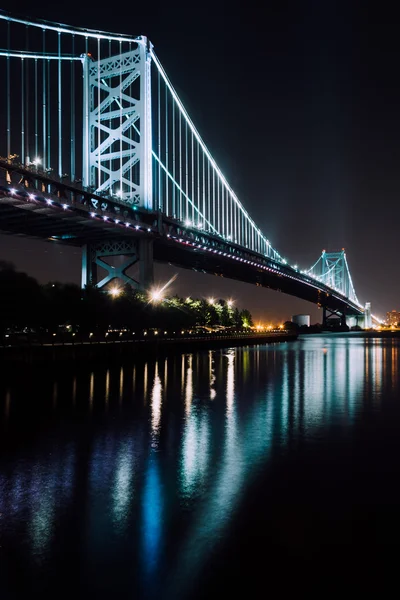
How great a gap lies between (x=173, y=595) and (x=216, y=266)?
204ft

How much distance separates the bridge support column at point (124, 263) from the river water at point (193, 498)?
3062 cm

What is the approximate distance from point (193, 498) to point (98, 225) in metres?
35.9

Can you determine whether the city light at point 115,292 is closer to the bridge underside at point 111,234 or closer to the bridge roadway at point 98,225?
the bridge underside at point 111,234

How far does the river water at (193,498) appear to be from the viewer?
4.69 meters

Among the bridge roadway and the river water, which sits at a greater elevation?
the bridge roadway

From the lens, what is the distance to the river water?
15.4 feet

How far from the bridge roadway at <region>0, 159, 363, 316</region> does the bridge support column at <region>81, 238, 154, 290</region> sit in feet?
1.79

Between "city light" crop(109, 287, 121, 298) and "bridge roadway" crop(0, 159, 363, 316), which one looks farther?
"city light" crop(109, 287, 121, 298)

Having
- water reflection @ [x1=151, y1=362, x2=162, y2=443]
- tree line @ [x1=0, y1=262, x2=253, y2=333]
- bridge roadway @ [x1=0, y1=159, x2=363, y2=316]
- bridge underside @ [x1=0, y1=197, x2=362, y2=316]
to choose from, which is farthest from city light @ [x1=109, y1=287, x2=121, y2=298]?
water reflection @ [x1=151, y1=362, x2=162, y2=443]

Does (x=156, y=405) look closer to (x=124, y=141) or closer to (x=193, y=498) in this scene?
A: (x=193, y=498)

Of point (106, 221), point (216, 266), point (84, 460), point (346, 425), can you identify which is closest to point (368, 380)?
point (346, 425)

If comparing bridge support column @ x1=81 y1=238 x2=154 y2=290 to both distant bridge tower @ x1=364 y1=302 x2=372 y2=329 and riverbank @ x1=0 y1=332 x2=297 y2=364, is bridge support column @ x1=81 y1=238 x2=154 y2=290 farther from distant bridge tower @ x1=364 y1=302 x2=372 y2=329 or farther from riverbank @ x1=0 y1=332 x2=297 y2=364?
distant bridge tower @ x1=364 y1=302 x2=372 y2=329

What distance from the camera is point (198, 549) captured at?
516 centimetres

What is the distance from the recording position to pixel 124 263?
46.2 m
